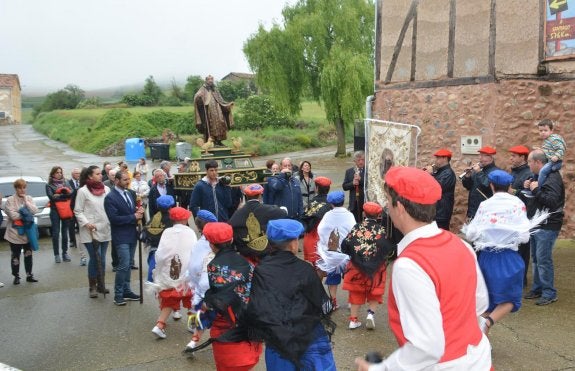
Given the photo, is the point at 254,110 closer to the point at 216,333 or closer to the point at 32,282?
the point at 32,282

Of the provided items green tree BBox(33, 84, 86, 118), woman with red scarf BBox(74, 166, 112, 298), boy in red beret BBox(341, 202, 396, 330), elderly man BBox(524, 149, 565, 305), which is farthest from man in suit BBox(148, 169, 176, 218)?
green tree BBox(33, 84, 86, 118)

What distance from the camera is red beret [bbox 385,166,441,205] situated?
226 centimetres

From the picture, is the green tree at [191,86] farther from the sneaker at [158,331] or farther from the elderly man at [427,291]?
the elderly man at [427,291]

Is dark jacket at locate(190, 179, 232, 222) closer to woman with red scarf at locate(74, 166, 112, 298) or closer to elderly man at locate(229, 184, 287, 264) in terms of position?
woman with red scarf at locate(74, 166, 112, 298)

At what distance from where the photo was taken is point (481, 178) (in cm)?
776

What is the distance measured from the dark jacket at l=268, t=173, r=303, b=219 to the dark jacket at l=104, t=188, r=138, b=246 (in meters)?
2.48

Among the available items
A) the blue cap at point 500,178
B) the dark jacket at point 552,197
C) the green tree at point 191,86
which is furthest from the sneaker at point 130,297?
the green tree at point 191,86

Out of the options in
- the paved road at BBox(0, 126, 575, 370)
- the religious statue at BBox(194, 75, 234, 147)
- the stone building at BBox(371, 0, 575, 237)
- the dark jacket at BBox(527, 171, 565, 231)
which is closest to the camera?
the paved road at BBox(0, 126, 575, 370)

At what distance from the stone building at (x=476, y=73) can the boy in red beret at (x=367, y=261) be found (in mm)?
4578

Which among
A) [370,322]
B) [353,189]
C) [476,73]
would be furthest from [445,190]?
[370,322]

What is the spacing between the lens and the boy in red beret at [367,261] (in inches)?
223

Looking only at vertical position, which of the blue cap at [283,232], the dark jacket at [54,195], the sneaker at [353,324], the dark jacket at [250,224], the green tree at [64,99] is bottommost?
the sneaker at [353,324]

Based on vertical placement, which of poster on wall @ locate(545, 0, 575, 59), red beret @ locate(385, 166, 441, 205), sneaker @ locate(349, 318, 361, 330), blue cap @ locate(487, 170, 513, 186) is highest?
poster on wall @ locate(545, 0, 575, 59)

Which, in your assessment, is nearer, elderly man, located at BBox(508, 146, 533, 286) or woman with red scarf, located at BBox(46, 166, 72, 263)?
elderly man, located at BBox(508, 146, 533, 286)
